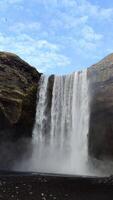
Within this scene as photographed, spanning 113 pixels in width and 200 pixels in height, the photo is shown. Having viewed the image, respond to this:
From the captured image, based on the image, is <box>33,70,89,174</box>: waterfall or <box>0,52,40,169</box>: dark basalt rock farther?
<box>0,52,40,169</box>: dark basalt rock

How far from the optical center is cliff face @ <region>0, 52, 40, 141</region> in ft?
165

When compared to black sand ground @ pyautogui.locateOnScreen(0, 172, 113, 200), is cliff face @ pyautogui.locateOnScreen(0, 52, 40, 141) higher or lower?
higher

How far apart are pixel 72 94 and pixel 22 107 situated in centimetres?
649

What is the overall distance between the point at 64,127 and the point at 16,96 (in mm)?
7143

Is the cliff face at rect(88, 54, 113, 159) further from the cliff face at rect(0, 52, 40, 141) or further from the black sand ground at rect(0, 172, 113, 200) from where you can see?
the black sand ground at rect(0, 172, 113, 200)

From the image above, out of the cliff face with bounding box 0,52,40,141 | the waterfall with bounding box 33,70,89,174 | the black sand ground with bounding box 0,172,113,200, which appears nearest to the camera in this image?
the black sand ground with bounding box 0,172,113,200

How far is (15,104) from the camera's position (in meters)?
50.6

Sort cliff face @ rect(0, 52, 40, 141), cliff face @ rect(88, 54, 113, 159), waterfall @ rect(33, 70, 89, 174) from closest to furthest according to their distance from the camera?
cliff face @ rect(88, 54, 113, 159) → waterfall @ rect(33, 70, 89, 174) → cliff face @ rect(0, 52, 40, 141)

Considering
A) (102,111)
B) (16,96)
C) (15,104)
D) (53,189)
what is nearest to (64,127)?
(15,104)

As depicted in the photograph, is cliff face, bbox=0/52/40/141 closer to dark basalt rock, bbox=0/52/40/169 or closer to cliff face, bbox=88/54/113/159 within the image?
dark basalt rock, bbox=0/52/40/169

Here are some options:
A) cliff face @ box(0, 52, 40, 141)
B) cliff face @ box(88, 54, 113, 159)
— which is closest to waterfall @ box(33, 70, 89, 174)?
cliff face @ box(0, 52, 40, 141)

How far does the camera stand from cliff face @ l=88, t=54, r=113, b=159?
45.4m

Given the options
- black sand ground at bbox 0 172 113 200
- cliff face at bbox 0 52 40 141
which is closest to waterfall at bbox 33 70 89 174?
cliff face at bbox 0 52 40 141

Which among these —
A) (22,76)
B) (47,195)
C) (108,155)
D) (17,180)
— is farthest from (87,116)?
(47,195)
